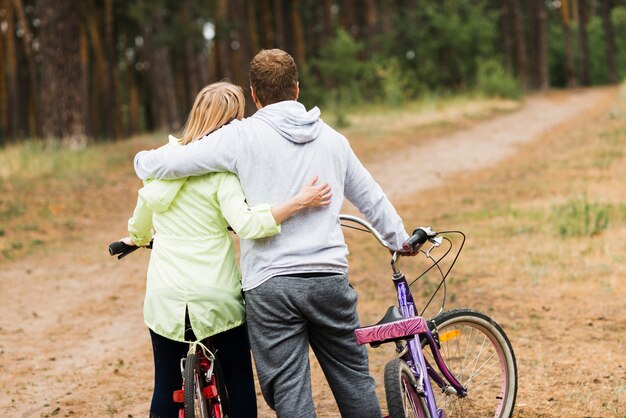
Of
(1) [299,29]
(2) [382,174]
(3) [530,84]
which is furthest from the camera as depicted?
(3) [530,84]

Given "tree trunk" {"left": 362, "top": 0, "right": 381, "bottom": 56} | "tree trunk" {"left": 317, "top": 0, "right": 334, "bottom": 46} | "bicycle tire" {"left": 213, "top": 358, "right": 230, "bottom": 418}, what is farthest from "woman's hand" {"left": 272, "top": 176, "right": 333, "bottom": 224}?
"tree trunk" {"left": 317, "top": 0, "right": 334, "bottom": 46}

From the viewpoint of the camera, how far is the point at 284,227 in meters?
3.64

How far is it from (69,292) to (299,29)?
100 ft

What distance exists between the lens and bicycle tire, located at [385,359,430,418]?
11.5 feet

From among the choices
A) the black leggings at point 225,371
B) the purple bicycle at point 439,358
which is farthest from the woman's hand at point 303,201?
the black leggings at point 225,371

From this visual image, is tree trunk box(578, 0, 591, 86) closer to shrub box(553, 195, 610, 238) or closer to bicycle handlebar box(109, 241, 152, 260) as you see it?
shrub box(553, 195, 610, 238)

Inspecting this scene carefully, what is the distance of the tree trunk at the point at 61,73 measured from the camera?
19.3m

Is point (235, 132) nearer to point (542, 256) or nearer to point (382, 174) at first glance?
point (542, 256)

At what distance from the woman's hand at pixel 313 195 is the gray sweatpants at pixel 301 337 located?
29 centimetres

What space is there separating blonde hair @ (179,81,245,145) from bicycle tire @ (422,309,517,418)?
1.26 meters

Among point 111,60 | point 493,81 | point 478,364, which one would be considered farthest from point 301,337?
point 111,60

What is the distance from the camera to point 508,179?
50.5 feet

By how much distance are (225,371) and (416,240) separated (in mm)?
1003

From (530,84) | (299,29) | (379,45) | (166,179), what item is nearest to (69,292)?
(166,179)
